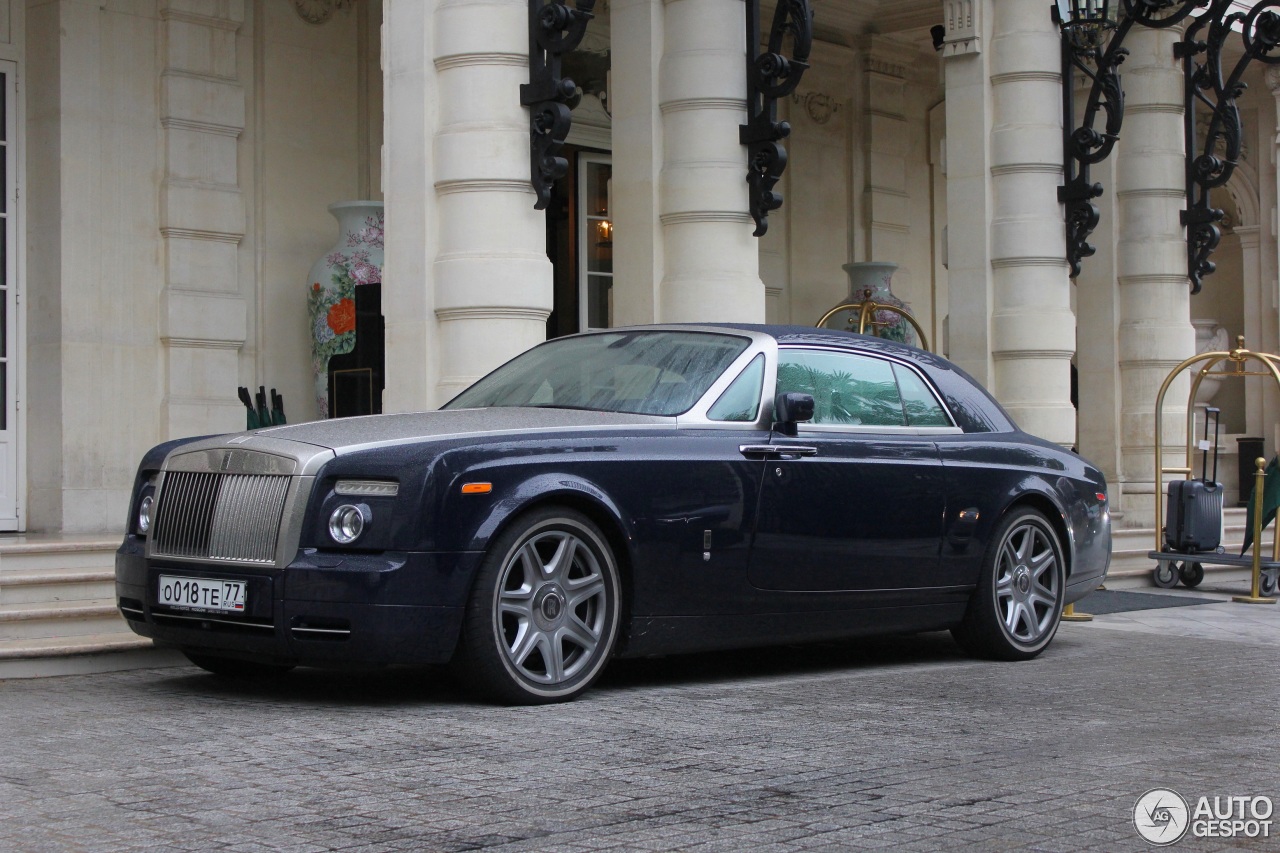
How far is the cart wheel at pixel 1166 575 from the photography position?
1331 centimetres

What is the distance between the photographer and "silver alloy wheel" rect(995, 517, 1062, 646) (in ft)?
26.9

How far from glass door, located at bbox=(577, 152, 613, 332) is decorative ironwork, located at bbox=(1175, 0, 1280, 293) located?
567 cm

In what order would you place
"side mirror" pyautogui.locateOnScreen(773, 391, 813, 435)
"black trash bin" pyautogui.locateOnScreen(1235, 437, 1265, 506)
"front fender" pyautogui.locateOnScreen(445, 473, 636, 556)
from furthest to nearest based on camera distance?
"black trash bin" pyautogui.locateOnScreen(1235, 437, 1265, 506)
"side mirror" pyautogui.locateOnScreen(773, 391, 813, 435)
"front fender" pyautogui.locateOnScreen(445, 473, 636, 556)

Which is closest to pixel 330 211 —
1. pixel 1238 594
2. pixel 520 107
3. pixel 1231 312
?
pixel 520 107

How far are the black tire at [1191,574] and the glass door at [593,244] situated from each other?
543 centimetres

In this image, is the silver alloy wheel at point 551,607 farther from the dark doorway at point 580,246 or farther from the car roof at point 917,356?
the dark doorway at point 580,246

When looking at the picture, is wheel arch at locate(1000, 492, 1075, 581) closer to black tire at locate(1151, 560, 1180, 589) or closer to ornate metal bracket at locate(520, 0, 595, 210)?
ornate metal bracket at locate(520, 0, 595, 210)

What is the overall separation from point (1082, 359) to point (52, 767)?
13.7 m

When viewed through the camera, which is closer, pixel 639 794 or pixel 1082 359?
pixel 639 794

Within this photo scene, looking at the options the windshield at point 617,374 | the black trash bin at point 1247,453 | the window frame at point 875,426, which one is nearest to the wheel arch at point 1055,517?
the window frame at point 875,426

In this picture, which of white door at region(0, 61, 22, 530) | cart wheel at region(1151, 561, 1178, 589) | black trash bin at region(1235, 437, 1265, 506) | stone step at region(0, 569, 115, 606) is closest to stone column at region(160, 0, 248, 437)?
white door at region(0, 61, 22, 530)

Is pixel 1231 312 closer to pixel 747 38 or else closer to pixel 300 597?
pixel 747 38

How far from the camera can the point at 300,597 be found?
5.91m

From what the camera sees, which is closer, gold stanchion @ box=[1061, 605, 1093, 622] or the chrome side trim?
the chrome side trim
